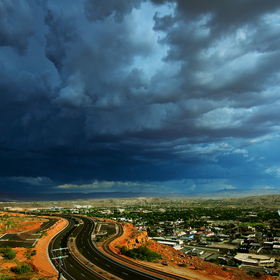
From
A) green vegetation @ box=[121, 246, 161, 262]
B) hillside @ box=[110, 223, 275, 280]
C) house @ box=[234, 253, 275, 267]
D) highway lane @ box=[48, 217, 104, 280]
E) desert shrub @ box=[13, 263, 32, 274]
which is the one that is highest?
desert shrub @ box=[13, 263, 32, 274]

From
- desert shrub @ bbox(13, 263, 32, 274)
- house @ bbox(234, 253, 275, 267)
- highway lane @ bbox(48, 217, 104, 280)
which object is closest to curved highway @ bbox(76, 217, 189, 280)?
highway lane @ bbox(48, 217, 104, 280)

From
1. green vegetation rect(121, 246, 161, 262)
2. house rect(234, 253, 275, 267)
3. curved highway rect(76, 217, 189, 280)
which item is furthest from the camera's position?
house rect(234, 253, 275, 267)

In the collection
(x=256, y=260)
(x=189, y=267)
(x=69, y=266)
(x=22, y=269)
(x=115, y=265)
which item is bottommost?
(x=256, y=260)

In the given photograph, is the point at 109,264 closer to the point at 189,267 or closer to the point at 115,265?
the point at 115,265

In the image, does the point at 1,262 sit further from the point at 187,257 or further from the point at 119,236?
the point at 187,257

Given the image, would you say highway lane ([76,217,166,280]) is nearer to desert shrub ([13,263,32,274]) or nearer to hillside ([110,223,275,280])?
hillside ([110,223,275,280])

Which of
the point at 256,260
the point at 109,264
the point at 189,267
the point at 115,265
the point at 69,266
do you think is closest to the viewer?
the point at 69,266

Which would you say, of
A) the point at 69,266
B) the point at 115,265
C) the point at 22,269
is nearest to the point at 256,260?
the point at 115,265

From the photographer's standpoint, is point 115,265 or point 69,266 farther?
point 115,265

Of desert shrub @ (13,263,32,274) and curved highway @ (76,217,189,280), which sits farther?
curved highway @ (76,217,189,280)

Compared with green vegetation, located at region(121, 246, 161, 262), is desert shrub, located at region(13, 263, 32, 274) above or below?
above

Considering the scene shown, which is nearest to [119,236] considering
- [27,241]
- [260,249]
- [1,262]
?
[27,241]

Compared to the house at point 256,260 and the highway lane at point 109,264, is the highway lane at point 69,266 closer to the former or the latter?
the highway lane at point 109,264
